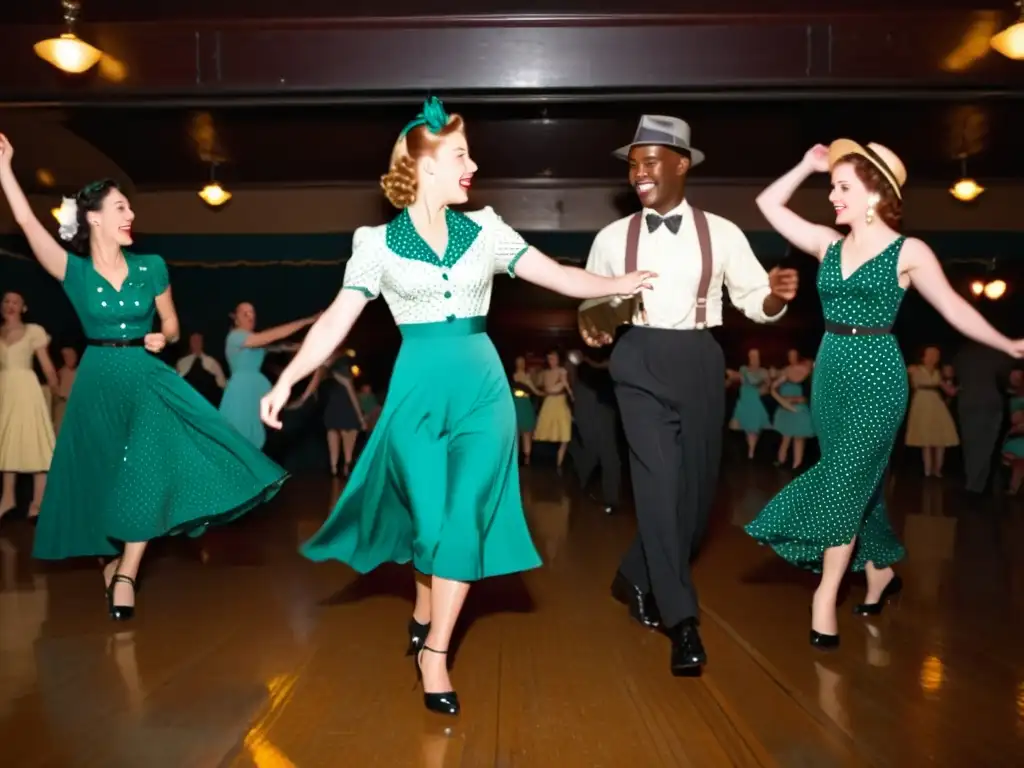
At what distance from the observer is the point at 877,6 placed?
5.12 meters

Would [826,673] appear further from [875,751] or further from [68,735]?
[68,735]

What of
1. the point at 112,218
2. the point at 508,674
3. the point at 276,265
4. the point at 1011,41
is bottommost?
the point at 508,674

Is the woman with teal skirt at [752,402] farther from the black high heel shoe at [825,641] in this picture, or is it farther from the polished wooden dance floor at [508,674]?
the black high heel shoe at [825,641]

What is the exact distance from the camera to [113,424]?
3.41m

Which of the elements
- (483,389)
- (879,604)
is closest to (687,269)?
(483,389)

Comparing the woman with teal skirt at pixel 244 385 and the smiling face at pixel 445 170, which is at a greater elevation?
the smiling face at pixel 445 170

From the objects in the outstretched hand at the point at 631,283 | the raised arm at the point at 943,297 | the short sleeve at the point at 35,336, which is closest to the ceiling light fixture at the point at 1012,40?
the raised arm at the point at 943,297

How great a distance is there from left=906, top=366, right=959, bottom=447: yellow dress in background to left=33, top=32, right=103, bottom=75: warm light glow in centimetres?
757

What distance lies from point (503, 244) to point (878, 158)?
1.35 metres

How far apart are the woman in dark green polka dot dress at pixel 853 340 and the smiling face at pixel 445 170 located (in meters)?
1.19

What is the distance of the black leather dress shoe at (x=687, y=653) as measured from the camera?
2.66m

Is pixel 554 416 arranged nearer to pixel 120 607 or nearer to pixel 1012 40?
pixel 1012 40

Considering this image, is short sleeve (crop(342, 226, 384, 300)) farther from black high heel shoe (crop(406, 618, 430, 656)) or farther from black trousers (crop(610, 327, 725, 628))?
black high heel shoe (crop(406, 618, 430, 656))

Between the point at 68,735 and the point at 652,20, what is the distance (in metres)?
4.55
